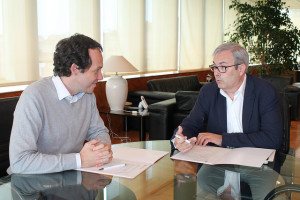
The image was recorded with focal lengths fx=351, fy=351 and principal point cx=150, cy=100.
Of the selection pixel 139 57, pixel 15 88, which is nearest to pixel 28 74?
pixel 15 88

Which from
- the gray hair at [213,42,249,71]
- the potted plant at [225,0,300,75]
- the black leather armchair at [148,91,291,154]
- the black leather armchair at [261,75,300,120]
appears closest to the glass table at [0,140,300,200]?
the gray hair at [213,42,249,71]

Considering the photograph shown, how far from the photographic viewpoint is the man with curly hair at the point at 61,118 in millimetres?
1600

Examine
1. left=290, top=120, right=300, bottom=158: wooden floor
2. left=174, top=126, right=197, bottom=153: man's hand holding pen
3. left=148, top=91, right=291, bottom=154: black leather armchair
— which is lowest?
left=290, top=120, right=300, bottom=158: wooden floor

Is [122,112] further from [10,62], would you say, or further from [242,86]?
[242,86]

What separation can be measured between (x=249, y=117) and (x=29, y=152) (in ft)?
4.45

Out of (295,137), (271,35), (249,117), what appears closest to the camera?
(249,117)

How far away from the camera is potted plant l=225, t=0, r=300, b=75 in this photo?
7.01 metres

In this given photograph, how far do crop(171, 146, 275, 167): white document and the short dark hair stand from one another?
68 cm

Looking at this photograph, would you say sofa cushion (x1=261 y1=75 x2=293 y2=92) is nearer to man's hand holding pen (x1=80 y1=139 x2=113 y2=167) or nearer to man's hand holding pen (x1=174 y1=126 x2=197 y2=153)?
man's hand holding pen (x1=174 y1=126 x2=197 y2=153)

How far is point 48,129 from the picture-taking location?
1.79 meters

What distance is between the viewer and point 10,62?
150 inches

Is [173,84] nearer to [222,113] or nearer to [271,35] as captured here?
[271,35]

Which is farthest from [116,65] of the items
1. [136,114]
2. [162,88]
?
[162,88]

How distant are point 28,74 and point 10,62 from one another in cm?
28
